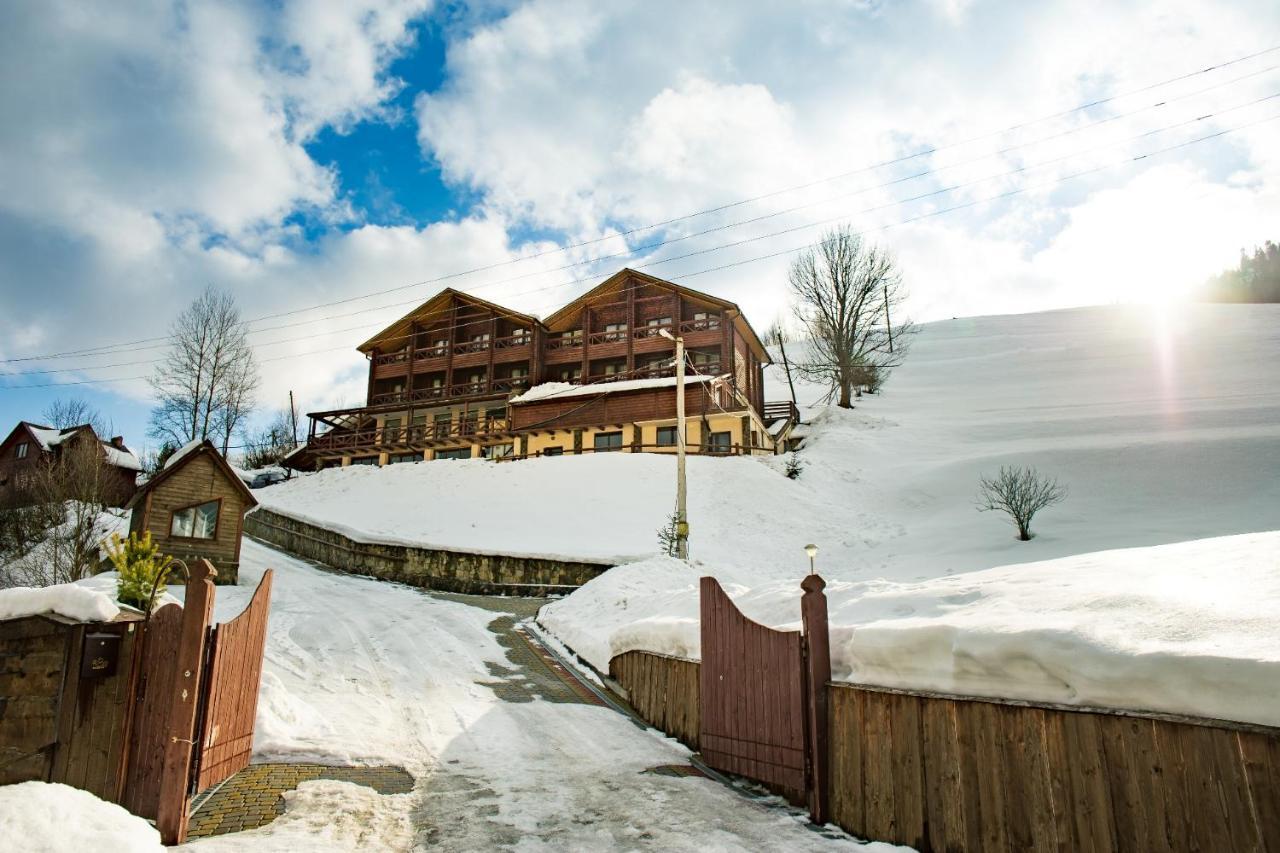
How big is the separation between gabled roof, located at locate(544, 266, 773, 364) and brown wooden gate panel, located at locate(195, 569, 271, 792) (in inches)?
1369

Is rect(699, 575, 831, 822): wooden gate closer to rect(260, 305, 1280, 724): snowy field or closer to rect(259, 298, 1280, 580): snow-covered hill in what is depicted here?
rect(260, 305, 1280, 724): snowy field

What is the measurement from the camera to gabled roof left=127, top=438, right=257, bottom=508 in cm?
2288

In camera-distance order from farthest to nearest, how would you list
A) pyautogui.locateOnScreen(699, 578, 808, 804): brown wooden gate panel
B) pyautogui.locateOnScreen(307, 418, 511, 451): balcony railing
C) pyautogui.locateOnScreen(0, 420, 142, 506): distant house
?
pyautogui.locateOnScreen(307, 418, 511, 451): balcony railing
pyautogui.locateOnScreen(0, 420, 142, 506): distant house
pyautogui.locateOnScreen(699, 578, 808, 804): brown wooden gate panel

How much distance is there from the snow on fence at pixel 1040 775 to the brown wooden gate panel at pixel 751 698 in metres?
0.49

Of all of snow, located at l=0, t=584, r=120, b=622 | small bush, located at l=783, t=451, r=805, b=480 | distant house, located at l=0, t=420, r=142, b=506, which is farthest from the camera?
distant house, located at l=0, t=420, r=142, b=506

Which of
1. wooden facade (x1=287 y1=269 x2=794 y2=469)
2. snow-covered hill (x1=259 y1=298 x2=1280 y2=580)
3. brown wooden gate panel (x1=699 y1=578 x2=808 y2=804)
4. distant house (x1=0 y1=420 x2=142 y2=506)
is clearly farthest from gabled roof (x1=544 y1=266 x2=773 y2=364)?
brown wooden gate panel (x1=699 y1=578 x2=808 y2=804)

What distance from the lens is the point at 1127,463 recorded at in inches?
1017

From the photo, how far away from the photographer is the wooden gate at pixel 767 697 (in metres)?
6.30

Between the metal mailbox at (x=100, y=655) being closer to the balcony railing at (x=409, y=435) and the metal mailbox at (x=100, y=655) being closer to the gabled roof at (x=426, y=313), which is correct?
the balcony railing at (x=409, y=435)

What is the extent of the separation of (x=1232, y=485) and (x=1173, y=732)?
24.2m

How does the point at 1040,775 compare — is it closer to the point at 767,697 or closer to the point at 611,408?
the point at 767,697

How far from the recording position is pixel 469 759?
7711 millimetres

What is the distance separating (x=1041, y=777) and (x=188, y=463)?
2665 centimetres

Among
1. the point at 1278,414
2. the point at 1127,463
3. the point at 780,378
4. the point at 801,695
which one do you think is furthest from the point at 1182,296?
the point at 801,695
